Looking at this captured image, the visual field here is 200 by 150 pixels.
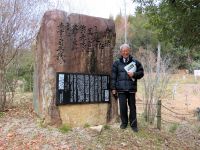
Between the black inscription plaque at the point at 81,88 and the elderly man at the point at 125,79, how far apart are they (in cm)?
32

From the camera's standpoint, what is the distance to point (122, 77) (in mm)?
6613

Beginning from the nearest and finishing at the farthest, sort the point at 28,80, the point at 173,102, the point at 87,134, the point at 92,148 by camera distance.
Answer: the point at 92,148 < the point at 87,134 < the point at 28,80 < the point at 173,102

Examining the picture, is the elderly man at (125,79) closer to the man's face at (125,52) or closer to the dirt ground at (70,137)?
the man's face at (125,52)

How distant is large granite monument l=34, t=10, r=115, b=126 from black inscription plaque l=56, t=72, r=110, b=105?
59mm

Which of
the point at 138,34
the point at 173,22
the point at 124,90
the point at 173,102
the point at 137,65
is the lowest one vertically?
the point at 173,102

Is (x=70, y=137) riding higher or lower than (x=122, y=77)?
lower

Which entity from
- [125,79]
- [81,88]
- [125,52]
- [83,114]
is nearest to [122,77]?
[125,79]

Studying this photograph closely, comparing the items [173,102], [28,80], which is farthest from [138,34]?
[28,80]

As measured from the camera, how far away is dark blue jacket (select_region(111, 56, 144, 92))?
6577 mm

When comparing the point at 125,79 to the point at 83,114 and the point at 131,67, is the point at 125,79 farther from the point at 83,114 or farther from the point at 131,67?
the point at 83,114

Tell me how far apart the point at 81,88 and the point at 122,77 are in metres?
0.83

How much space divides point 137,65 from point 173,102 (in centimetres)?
1108

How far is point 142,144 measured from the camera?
6473 mm

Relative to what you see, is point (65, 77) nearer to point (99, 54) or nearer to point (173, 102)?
point (99, 54)
